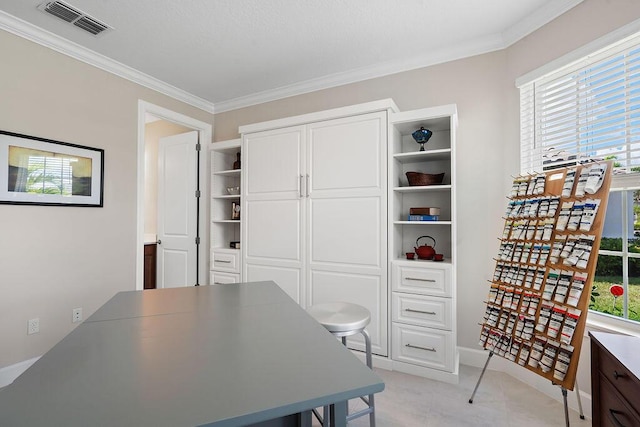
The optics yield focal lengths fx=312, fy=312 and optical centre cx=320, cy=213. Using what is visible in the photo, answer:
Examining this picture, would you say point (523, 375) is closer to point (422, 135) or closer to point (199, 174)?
point (422, 135)

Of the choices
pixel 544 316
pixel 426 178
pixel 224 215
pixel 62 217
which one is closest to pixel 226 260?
pixel 224 215

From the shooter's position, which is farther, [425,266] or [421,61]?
[421,61]

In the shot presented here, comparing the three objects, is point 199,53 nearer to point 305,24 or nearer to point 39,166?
point 305,24

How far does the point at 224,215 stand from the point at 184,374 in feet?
10.6

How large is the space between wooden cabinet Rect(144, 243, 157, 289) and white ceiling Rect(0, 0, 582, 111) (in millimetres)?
2083

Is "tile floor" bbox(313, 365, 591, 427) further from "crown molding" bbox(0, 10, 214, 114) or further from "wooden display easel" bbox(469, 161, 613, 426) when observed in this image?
"crown molding" bbox(0, 10, 214, 114)

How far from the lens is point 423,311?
8.08 feet

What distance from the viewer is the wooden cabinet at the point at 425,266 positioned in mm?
2398

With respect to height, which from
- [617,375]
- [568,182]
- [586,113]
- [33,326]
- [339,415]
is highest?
[586,113]

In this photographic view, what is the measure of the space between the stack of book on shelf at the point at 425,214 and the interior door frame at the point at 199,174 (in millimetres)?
2568

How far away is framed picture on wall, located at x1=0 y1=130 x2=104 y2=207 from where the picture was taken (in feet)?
7.70

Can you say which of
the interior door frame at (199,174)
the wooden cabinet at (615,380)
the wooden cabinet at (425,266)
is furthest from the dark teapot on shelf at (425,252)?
the interior door frame at (199,174)

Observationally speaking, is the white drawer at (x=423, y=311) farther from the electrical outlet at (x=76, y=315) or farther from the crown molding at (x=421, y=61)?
the electrical outlet at (x=76, y=315)

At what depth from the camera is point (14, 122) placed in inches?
93.7
